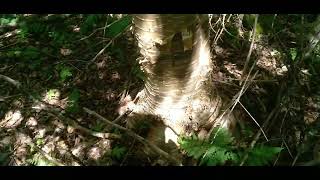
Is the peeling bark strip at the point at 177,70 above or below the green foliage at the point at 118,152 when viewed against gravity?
above

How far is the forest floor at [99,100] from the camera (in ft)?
10.8

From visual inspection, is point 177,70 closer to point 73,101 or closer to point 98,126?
point 98,126

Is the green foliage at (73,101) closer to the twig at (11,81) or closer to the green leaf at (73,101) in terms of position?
the green leaf at (73,101)

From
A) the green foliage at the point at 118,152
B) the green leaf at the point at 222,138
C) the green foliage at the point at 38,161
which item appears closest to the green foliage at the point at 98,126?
→ the green foliage at the point at 118,152

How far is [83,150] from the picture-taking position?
11.7 feet

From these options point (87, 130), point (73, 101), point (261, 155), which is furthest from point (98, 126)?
point (261, 155)

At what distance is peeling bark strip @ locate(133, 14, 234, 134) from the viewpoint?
8.73ft

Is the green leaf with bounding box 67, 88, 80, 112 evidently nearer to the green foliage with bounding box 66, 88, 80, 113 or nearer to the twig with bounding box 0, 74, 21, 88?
the green foliage with bounding box 66, 88, 80, 113

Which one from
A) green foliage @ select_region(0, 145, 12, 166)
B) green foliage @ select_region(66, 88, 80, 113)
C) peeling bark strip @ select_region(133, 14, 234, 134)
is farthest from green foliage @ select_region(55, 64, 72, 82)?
peeling bark strip @ select_region(133, 14, 234, 134)

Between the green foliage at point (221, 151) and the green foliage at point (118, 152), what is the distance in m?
0.64

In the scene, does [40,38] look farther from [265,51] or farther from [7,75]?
[265,51]
